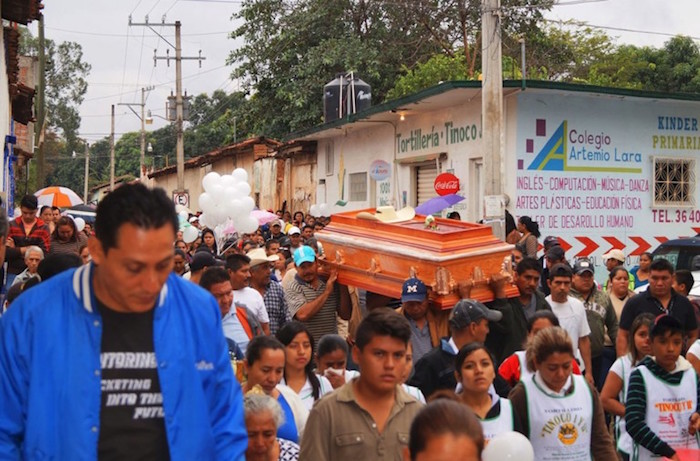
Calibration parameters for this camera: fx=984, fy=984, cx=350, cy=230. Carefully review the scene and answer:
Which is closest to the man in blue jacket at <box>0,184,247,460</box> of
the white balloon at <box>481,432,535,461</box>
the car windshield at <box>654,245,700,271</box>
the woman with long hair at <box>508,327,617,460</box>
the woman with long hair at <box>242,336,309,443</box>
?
the white balloon at <box>481,432,535,461</box>

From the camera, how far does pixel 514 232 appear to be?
14633 millimetres

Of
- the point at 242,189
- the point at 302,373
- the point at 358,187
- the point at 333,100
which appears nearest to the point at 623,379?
the point at 302,373

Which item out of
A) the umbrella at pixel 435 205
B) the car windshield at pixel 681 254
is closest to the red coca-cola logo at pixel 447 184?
the umbrella at pixel 435 205

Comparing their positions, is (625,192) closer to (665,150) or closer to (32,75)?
(665,150)

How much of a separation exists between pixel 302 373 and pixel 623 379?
84.4 inches

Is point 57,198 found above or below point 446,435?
above

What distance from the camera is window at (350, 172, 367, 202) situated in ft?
Answer: 86.4

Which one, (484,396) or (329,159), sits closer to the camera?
(484,396)

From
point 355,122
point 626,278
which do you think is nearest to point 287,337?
point 626,278

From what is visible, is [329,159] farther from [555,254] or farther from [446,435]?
[446,435]

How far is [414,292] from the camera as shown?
7707 millimetres

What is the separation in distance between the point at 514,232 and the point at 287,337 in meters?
Answer: 8.83

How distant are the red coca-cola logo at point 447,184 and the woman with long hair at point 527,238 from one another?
341cm

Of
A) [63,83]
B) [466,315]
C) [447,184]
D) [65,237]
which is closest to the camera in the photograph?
[466,315]
